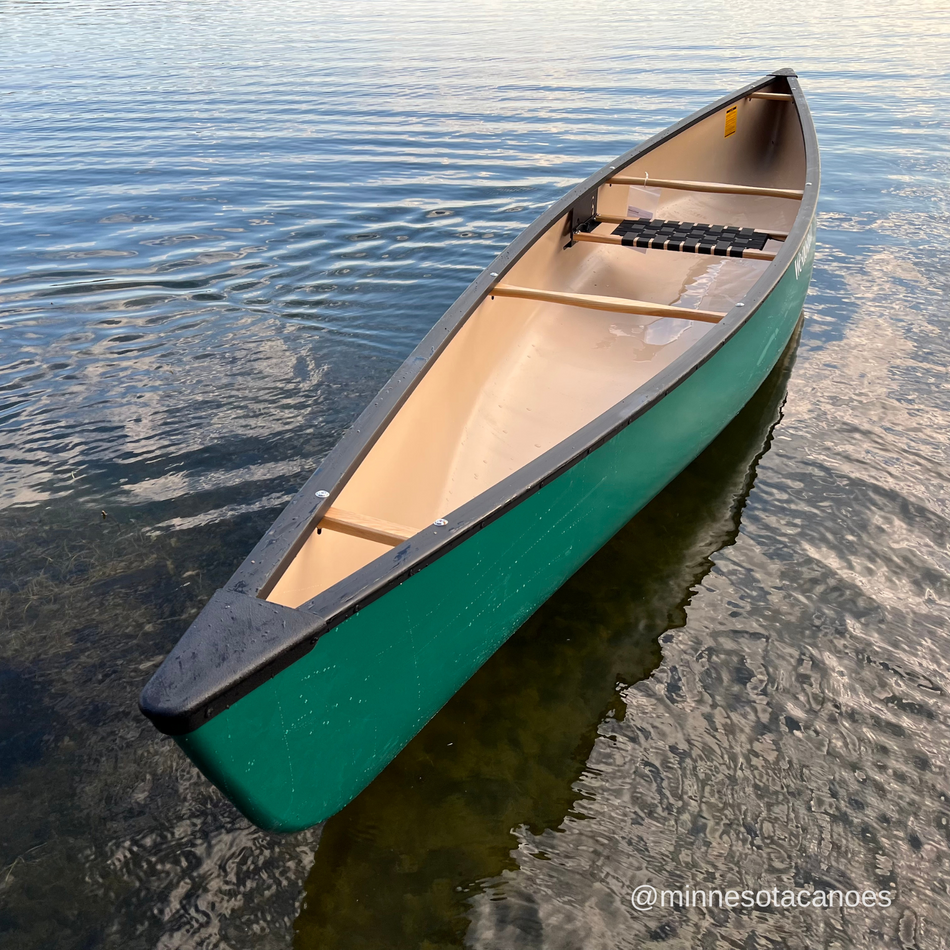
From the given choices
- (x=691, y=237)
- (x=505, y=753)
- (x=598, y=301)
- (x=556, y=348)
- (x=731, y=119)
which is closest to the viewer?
(x=505, y=753)

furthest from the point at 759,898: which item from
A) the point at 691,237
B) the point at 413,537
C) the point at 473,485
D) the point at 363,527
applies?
the point at 691,237

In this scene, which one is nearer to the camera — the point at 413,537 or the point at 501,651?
the point at 413,537

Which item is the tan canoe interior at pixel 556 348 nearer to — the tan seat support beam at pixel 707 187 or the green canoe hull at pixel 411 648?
the tan seat support beam at pixel 707 187

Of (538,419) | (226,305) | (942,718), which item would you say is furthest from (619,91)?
(942,718)

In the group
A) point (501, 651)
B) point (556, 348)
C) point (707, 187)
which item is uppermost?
point (707, 187)

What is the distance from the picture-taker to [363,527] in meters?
2.68

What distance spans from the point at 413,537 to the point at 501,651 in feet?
3.79

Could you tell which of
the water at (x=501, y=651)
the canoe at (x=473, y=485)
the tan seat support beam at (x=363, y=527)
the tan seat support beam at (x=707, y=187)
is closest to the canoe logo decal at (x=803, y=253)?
the canoe at (x=473, y=485)

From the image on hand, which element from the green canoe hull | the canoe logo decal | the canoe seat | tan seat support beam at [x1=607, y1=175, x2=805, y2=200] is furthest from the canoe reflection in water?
tan seat support beam at [x1=607, y1=175, x2=805, y2=200]

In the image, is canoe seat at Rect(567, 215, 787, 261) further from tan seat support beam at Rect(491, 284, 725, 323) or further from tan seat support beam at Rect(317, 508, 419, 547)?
tan seat support beam at Rect(317, 508, 419, 547)

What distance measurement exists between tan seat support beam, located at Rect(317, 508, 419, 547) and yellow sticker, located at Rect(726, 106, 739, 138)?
6.07m

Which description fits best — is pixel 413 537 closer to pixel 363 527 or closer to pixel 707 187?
pixel 363 527

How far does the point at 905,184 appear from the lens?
9.05 meters

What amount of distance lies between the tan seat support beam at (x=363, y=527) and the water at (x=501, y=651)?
0.90 meters
